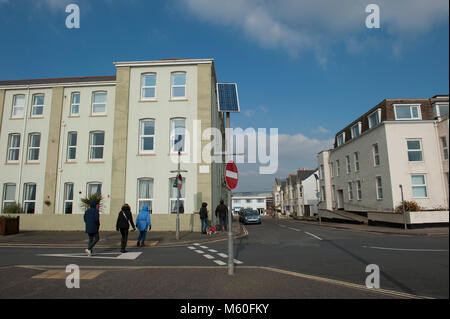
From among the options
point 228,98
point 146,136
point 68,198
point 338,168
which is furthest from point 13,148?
point 338,168

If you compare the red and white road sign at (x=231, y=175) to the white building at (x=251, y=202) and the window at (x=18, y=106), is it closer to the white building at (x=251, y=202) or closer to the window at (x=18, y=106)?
the window at (x=18, y=106)

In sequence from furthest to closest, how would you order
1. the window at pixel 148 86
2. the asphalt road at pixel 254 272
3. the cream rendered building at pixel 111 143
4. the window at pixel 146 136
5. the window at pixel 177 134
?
the window at pixel 148 86
the window at pixel 146 136
the window at pixel 177 134
the cream rendered building at pixel 111 143
the asphalt road at pixel 254 272

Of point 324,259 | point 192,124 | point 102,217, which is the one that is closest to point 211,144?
point 192,124

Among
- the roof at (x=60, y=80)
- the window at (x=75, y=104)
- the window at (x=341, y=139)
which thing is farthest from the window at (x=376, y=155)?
the window at (x=75, y=104)

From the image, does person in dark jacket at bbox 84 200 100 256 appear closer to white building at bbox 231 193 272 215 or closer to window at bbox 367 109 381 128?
window at bbox 367 109 381 128

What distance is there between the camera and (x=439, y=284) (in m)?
5.52

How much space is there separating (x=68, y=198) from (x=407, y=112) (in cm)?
2760

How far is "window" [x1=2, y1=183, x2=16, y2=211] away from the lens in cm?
2086

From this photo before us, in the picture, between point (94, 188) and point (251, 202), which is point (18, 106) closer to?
point (94, 188)

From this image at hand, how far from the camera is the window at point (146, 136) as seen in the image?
20031 mm

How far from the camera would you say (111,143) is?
68.3 ft

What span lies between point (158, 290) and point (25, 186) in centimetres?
2040

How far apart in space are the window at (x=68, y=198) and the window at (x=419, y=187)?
24510mm

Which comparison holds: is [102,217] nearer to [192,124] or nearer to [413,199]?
[192,124]
